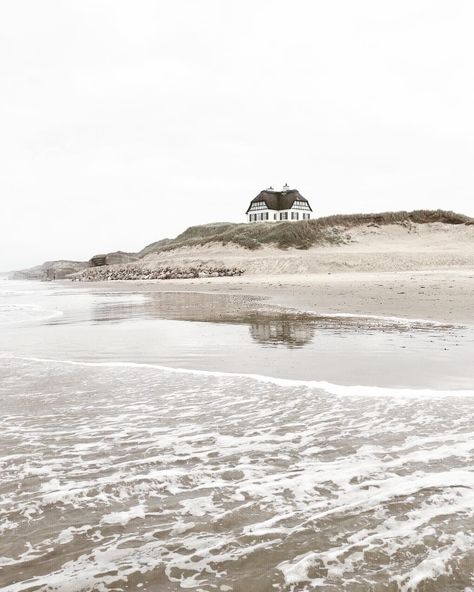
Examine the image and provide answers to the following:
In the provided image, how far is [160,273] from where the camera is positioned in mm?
44406

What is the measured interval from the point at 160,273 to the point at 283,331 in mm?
35046

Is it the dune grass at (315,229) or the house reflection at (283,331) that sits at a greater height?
the dune grass at (315,229)

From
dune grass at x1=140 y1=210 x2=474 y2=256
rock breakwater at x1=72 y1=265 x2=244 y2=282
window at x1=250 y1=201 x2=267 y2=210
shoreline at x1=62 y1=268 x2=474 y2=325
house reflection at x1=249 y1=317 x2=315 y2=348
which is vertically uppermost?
window at x1=250 y1=201 x2=267 y2=210

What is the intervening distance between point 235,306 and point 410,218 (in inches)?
1599

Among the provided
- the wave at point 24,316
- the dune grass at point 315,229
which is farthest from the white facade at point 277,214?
the wave at point 24,316

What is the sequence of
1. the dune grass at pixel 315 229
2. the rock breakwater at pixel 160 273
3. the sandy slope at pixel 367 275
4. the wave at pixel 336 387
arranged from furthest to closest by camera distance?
1. the dune grass at pixel 315 229
2. the rock breakwater at pixel 160 273
3. the sandy slope at pixel 367 275
4. the wave at pixel 336 387

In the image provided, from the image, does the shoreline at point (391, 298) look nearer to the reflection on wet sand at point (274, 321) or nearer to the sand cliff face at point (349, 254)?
the reflection on wet sand at point (274, 321)

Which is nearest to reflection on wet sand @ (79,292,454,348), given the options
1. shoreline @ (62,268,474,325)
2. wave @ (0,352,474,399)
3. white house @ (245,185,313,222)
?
shoreline @ (62,268,474,325)

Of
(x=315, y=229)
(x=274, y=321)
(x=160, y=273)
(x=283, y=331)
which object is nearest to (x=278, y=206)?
(x=315, y=229)

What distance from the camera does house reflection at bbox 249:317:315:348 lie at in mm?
9047

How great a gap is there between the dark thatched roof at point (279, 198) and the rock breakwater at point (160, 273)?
106 feet

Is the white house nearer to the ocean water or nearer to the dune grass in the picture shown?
the dune grass

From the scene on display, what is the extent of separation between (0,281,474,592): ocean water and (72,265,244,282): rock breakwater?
32.4 meters

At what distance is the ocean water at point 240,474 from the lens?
2.30m
